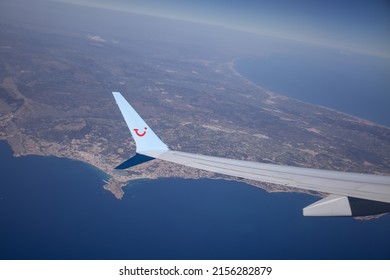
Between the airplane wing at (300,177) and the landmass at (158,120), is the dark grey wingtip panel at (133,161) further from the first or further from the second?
the landmass at (158,120)

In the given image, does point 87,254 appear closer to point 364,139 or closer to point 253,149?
point 253,149

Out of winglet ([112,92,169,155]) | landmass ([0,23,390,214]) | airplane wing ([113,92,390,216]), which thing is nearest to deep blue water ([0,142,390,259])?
landmass ([0,23,390,214])

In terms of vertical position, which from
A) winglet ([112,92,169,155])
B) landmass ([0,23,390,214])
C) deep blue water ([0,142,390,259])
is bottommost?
deep blue water ([0,142,390,259])

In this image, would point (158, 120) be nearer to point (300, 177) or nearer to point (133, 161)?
point (133, 161)

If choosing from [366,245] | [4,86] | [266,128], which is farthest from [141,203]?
[4,86]

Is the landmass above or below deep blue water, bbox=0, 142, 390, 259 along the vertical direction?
above

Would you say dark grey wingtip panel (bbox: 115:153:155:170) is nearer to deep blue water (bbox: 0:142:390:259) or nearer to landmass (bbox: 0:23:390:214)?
deep blue water (bbox: 0:142:390:259)

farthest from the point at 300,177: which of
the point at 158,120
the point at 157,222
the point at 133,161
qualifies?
the point at 158,120
